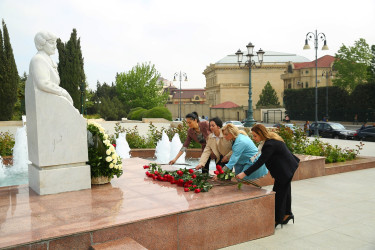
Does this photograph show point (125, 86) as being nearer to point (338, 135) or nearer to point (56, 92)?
point (338, 135)

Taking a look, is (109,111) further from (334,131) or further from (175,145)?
(175,145)

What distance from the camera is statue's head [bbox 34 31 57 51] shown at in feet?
17.9

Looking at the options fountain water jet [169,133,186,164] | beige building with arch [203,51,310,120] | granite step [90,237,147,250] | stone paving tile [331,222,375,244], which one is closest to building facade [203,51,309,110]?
beige building with arch [203,51,310,120]

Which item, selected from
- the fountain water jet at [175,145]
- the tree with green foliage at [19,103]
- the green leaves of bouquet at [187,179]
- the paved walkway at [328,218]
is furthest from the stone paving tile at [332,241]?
the tree with green foliage at [19,103]

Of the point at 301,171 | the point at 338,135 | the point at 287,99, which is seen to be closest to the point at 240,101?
the point at 287,99

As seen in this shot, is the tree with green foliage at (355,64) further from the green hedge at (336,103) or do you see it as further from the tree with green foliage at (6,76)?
the tree with green foliage at (6,76)

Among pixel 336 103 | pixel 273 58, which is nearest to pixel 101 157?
pixel 336 103

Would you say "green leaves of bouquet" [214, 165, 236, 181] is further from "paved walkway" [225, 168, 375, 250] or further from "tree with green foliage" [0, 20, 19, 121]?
"tree with green foliage" [0, 20, 19, 121]

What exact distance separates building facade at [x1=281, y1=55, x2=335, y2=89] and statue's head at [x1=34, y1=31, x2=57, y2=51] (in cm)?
7557

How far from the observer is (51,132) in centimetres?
529

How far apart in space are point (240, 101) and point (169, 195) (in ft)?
265

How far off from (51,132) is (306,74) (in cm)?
7863

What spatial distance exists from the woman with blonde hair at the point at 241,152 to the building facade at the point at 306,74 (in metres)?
74.2

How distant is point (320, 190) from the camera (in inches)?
313
